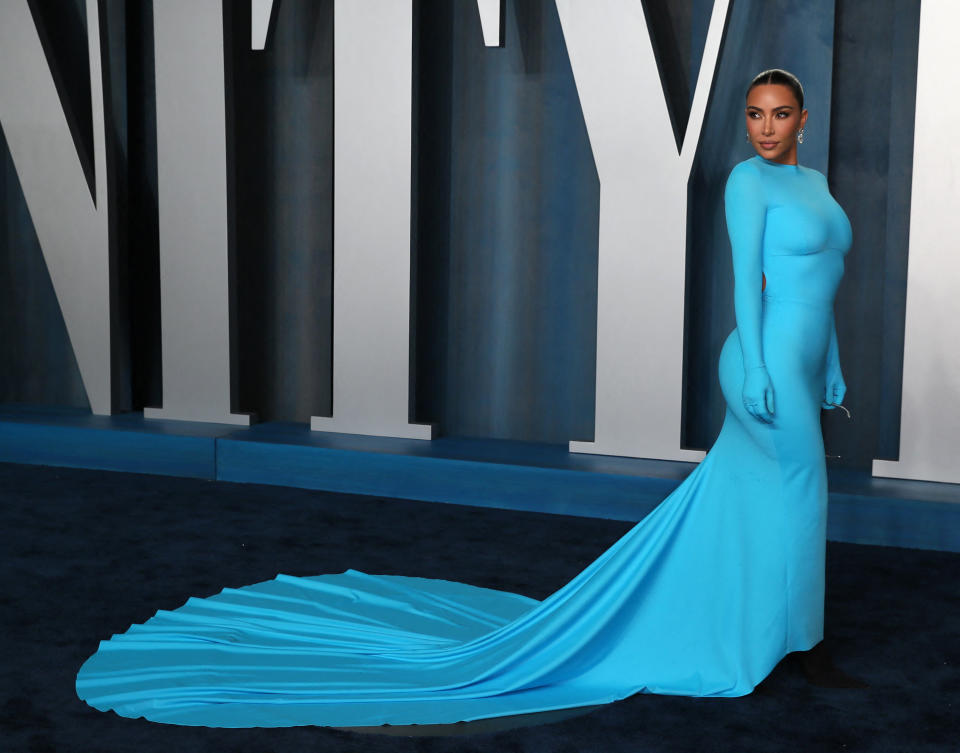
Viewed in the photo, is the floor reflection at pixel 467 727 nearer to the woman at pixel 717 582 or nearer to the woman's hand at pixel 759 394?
the woman at pixel 717 582

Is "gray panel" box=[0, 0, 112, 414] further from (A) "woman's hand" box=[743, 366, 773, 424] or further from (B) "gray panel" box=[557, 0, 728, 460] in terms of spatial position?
(A) "woman's hand" box=[743, 366, 773, 424]

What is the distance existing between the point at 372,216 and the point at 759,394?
2.89m

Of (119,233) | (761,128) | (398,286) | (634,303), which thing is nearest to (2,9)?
(119,233)

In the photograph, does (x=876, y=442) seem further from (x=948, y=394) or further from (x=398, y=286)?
(x=398, y=286)

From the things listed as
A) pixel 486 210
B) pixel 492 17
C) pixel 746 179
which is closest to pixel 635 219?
pixel 486 210

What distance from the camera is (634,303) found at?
4.78 m

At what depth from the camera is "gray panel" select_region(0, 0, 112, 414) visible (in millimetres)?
5555

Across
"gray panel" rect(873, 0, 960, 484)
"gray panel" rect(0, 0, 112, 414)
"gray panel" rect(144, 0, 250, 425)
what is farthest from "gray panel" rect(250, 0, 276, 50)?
"gray panel" rect(873, 0, 960, 484)

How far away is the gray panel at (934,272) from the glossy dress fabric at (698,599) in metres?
1.72

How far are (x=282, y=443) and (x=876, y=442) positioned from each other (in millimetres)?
2483

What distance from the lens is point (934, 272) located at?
434 centimetres

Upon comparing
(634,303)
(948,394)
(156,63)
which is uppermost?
(156,63)

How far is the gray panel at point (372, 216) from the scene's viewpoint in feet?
16.8


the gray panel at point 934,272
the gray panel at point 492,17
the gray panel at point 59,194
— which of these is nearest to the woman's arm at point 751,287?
the gray panel at point 934,272
